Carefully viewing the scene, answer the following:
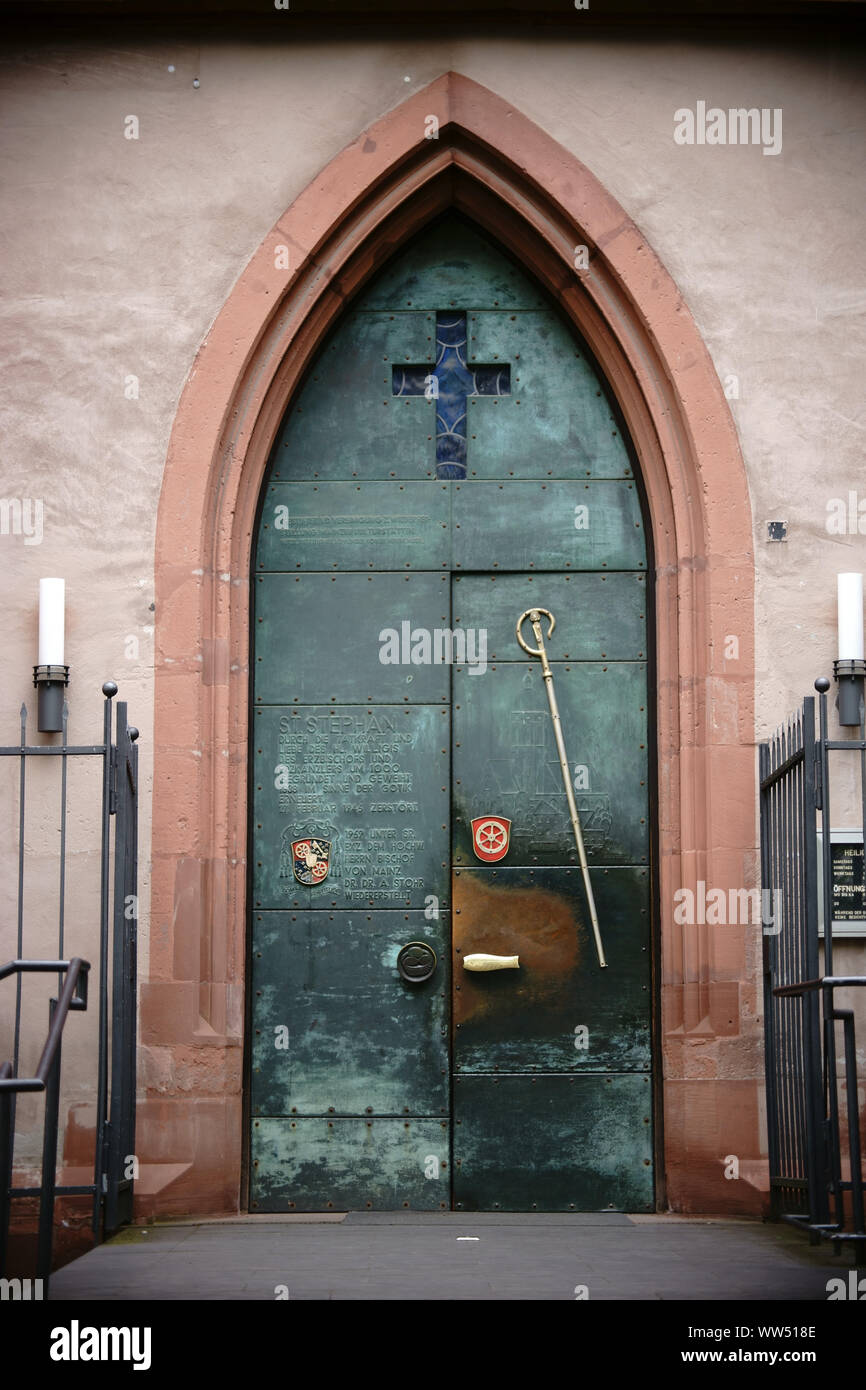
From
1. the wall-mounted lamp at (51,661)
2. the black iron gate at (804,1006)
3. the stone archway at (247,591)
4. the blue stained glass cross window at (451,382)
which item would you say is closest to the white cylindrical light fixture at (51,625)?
the wall-mounted lamp at (51,661)

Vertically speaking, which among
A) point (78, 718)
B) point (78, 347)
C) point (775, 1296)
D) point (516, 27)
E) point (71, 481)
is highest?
point (516, 27)

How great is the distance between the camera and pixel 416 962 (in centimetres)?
805

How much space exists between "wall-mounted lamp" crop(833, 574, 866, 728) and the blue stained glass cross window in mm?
1989

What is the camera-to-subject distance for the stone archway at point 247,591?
773cm

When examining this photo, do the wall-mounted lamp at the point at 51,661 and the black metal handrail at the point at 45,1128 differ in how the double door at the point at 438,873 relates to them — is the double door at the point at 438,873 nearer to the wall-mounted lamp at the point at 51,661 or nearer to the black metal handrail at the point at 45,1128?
the wall-mounted lamp at the point at 51,661

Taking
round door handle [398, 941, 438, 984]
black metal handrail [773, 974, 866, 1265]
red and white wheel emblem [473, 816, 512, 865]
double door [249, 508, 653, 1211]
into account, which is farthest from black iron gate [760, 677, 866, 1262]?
round door handle [398, 941, 438, 984]

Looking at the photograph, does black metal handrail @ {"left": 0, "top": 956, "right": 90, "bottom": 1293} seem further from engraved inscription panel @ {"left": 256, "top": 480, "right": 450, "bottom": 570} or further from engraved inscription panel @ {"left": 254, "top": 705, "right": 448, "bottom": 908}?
engraved inscription panel @ {"left": 256, "top": 480, "right": 450, "bottom": 570}

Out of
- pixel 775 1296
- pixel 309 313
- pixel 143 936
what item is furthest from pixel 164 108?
pixel 775 1296

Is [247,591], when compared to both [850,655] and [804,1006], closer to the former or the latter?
[850,655]

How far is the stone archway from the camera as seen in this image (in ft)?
25.4

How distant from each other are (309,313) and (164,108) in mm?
1238

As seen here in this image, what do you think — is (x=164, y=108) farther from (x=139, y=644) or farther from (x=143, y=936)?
(x=143, y=936)

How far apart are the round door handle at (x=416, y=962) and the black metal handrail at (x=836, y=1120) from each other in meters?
1.90

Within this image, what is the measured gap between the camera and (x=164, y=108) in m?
8.34
